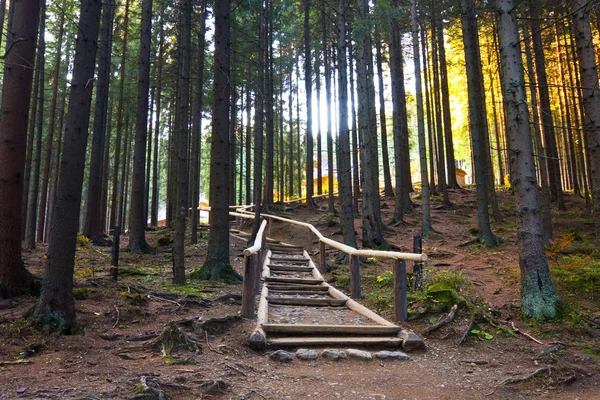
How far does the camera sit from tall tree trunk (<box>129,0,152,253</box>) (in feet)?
41.3

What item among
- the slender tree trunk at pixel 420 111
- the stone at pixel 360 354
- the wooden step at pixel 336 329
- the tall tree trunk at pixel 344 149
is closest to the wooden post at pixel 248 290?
the wooden step at pixel 336 329

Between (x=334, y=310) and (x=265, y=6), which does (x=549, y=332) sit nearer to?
(x=334, y=310)

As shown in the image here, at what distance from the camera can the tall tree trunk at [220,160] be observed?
32.0 feet

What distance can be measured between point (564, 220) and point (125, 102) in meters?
21.6

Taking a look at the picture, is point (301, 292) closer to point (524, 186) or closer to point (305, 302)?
point (305, 302)

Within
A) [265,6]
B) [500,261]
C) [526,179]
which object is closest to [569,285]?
[526,179]

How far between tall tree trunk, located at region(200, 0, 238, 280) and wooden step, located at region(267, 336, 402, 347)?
4.75 m

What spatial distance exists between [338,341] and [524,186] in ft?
12.6

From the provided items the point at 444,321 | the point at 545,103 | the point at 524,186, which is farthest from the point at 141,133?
the point at 545,103

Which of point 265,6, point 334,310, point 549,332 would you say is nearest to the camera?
point 549,332

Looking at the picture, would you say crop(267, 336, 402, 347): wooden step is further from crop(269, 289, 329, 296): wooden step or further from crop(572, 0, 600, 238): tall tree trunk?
crop(572, 0, 600, 238): tall tree trunk

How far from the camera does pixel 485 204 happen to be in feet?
39.1

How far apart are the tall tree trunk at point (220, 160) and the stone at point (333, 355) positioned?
5207 millimetres

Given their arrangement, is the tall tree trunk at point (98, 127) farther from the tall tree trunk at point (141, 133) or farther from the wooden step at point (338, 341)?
the wooden step at point (338, 341)
